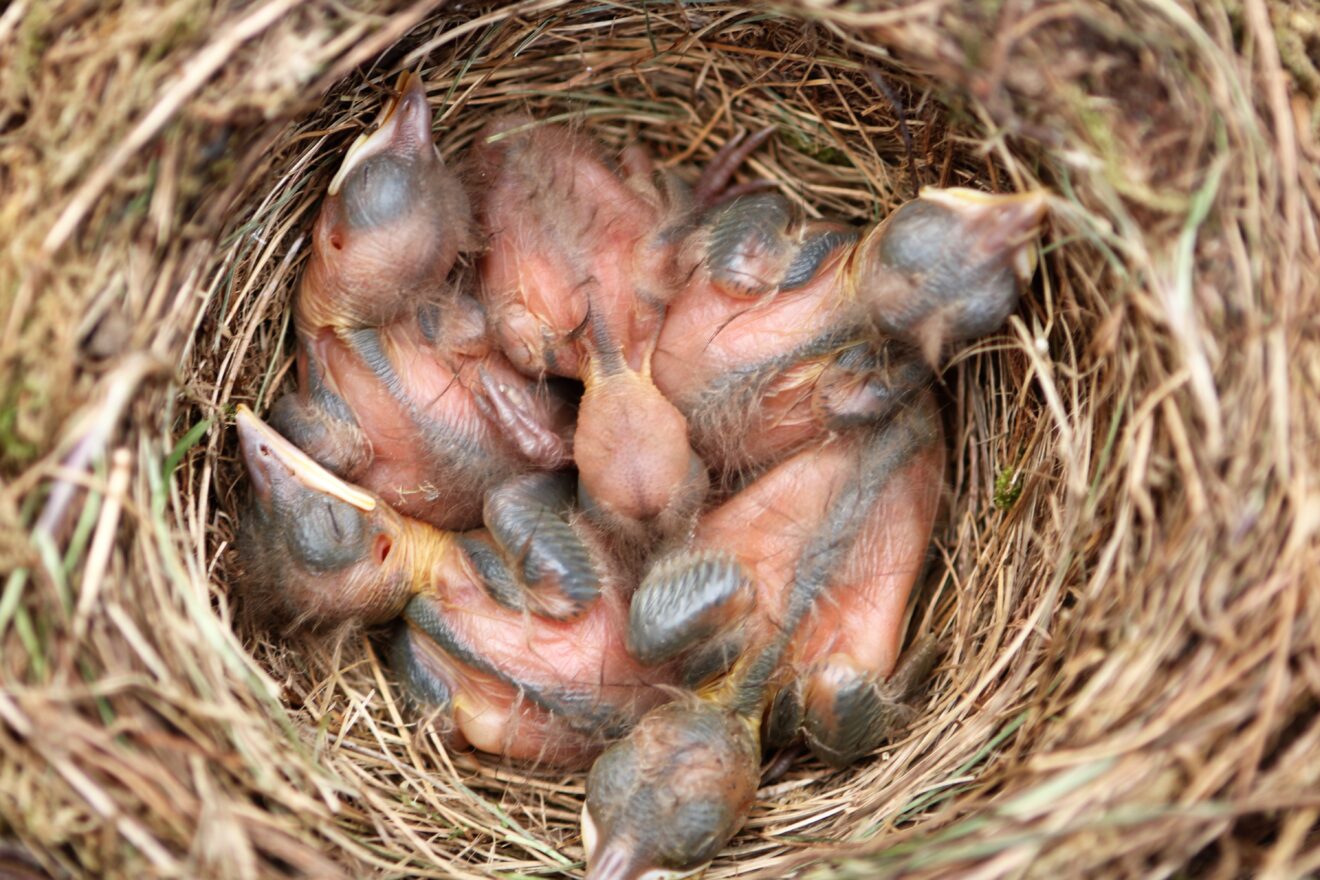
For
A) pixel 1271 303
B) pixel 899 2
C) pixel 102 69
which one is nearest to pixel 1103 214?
pixel 1271 303

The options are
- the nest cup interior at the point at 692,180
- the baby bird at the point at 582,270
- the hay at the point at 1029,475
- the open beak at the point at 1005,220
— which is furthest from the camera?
the baby bird at the point at 582,270

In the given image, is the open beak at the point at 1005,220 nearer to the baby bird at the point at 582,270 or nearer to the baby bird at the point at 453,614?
the baby bird at the point at 582,270

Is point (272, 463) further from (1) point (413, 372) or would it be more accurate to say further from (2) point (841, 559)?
(2) point (841, 559)

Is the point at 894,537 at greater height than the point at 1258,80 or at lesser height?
lesser

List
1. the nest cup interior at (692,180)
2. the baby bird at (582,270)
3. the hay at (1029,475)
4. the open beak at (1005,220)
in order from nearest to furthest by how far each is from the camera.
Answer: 1. the hay at (1029,475)
2. the open beak at (1005,220)
3. the nest cup interior at (692,180)
4. the baby bird at (582,270)

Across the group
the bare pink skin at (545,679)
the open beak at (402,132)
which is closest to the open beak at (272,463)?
the bare pink skin at (545,679)

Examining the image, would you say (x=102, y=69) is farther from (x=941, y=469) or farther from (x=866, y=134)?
(x=941, y=469)

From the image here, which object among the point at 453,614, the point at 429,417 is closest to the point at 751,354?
the point at 429,417
